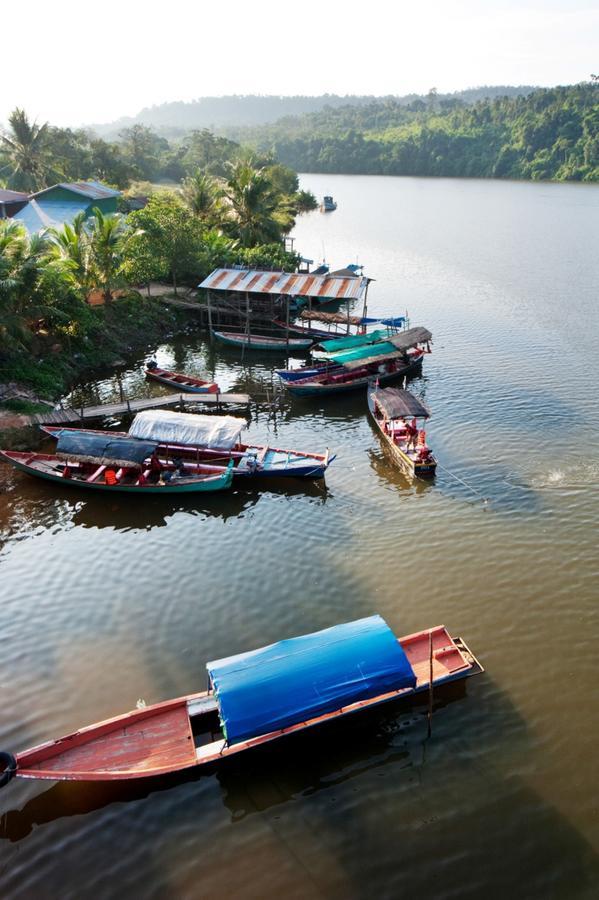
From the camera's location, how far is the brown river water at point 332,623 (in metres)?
12.9

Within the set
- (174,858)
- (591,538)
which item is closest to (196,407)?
(591,538)

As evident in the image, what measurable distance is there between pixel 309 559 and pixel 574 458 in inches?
583

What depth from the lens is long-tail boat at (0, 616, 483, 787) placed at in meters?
13.8

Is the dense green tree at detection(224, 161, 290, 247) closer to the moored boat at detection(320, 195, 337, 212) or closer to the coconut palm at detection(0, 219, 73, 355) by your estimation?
the coconut palm at detection(0, 219, 73, 355)

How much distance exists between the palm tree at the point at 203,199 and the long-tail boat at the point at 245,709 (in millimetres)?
50271

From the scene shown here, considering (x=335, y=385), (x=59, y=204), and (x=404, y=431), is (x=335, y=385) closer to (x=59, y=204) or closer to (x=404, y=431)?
(x=404, y=431)

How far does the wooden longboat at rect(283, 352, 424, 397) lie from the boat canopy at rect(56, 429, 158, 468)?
1236 centimetres

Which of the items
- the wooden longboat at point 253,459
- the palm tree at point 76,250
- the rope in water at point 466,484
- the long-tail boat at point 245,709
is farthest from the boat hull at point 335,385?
the long-tail boat at point 245,709

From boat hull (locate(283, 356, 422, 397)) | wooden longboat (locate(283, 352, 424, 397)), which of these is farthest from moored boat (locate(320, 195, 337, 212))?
boat hull (locate(283, 356, 422, 397))

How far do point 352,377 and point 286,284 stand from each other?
30.6 ft

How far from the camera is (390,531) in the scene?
23438 mm

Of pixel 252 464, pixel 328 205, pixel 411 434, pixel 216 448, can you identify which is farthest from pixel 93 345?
pixel 328 205

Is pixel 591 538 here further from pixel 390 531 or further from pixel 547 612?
pixel 390 531

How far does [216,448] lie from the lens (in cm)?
2622
